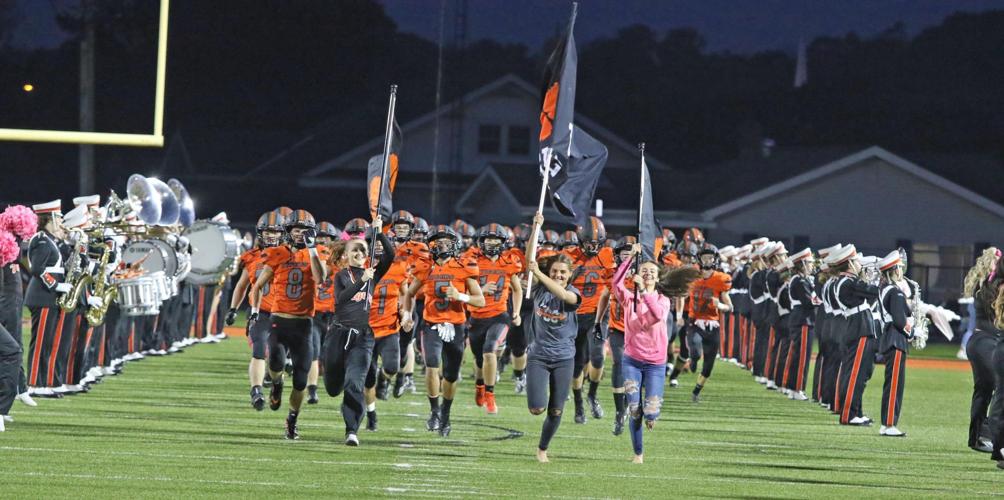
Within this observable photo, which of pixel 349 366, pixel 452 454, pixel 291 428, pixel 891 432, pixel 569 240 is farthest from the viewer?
pixel 569 240

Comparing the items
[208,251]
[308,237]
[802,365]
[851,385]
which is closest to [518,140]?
[208,251]

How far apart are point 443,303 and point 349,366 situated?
2.51 meters

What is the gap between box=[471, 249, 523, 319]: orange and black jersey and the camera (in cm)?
1850

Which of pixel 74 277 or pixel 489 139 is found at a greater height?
pixel 489 139

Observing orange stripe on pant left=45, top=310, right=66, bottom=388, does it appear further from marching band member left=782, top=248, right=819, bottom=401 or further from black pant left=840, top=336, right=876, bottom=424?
marching band member left=782, top=248, right=819, bottom=401

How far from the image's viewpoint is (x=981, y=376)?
49.3 ft

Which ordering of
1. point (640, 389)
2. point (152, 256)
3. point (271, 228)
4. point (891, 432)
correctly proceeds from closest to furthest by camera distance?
point (640, 389), point (271, 228), point (891, 432), point (152, 256)

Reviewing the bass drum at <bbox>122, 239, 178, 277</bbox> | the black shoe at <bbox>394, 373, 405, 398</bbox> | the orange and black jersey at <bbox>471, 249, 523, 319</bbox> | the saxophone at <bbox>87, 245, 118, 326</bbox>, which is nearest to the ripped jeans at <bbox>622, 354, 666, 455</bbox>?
the orange and black jersey at <bbox>471, 249, 523, 319</bbox>

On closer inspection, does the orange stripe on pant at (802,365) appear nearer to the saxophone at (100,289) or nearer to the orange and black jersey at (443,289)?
the orange and black jersey at (443,289)

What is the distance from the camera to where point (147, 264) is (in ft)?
72.7

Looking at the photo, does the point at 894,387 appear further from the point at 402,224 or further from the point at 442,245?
the point at 402,224

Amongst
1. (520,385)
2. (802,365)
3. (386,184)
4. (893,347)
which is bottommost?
(520,385)


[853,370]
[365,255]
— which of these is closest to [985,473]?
[853,370]

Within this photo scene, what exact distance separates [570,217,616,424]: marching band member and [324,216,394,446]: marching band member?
4.35 metres
